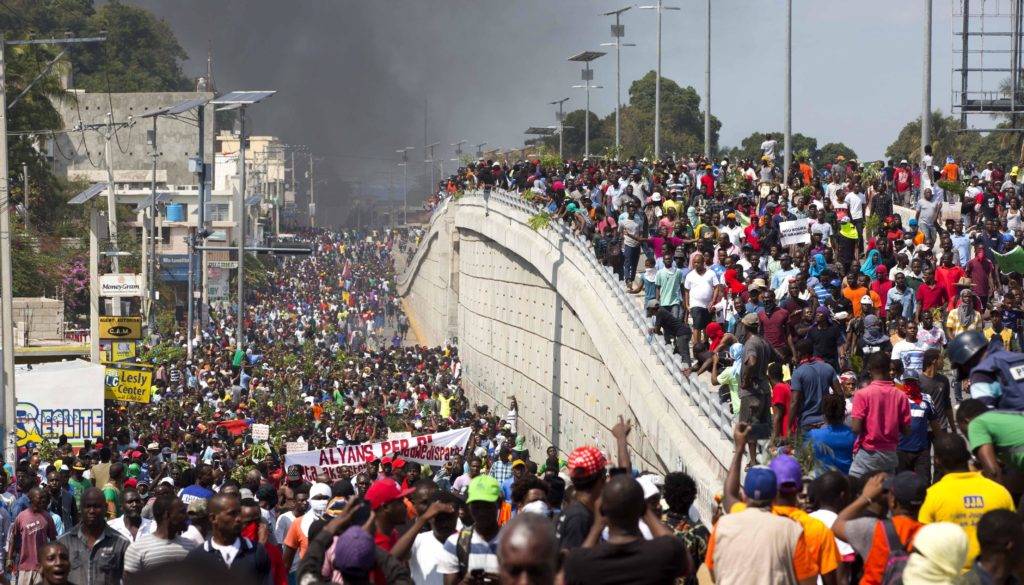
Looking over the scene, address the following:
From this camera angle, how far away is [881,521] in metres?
A: 8.23

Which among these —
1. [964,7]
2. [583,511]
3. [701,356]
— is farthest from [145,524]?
[964,7]

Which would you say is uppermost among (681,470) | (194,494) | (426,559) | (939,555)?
(939,555)

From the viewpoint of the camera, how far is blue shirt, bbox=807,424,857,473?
463 inches

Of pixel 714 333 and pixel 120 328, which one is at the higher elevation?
pixel 714 333

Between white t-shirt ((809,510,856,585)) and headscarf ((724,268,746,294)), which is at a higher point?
headscarf ((724,268,746,294))

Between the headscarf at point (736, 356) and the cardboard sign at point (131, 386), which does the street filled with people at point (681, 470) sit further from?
the cardboard sign at point (131, 386)

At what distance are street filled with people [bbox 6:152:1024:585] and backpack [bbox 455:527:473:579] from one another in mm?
33

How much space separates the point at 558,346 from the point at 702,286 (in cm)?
1498

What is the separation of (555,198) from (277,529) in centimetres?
2447

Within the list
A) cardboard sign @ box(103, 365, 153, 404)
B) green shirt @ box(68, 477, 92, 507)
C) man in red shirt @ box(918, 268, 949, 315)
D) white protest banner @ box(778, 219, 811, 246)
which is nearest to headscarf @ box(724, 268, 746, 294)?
white protest banner @ box(778, 219, 811, 246)

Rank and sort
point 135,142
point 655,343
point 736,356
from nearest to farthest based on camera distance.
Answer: point 736,356
point 655,343
point 135,142

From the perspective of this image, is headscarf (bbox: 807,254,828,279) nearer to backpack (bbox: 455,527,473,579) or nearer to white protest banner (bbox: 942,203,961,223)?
white protest banner (bbox: 942,203,961,223)

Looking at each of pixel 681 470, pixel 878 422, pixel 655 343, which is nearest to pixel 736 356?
pixel 681 470

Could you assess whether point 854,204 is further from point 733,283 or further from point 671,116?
point 671,116
